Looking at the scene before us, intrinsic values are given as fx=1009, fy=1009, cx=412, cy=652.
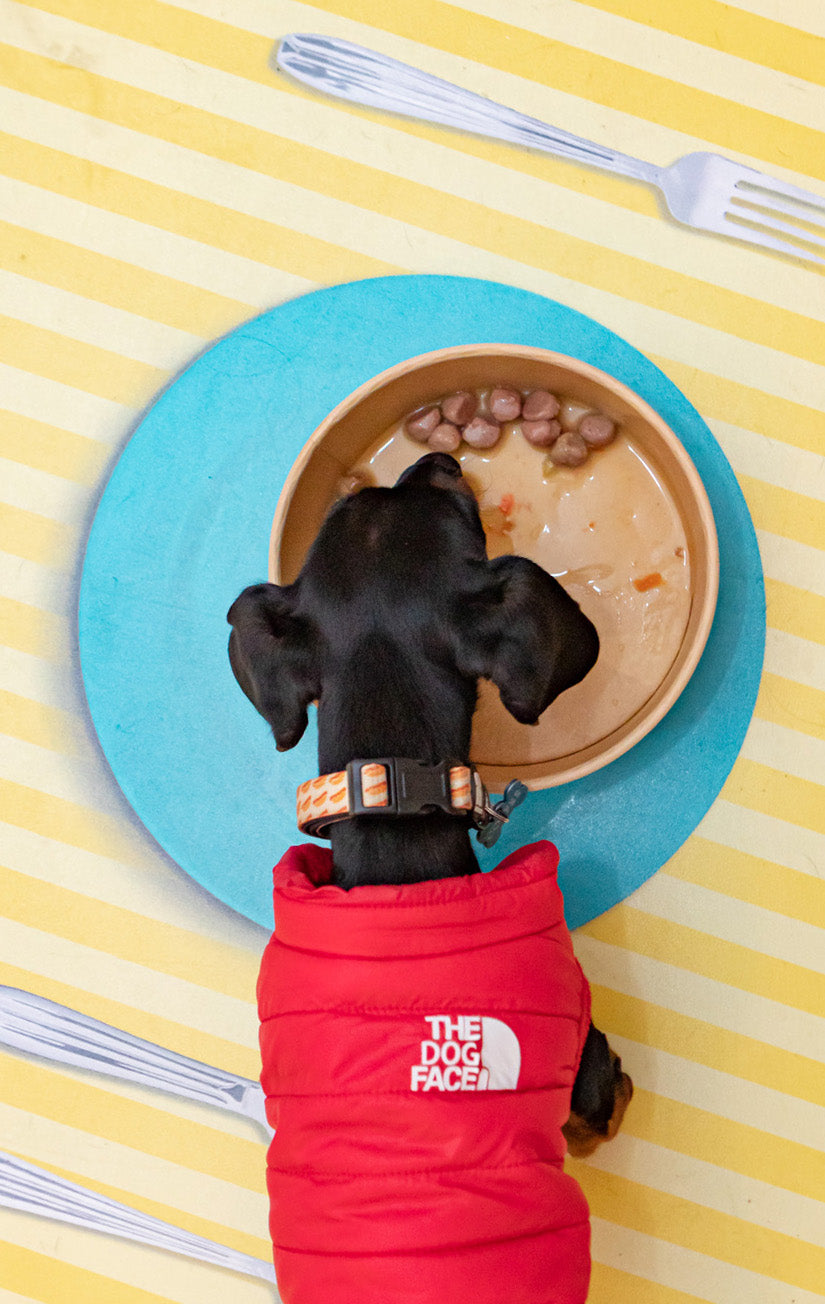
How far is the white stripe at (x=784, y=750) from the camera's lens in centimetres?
191

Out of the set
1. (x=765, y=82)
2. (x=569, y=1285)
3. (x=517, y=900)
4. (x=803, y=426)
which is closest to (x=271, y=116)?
(x=765, y=82)

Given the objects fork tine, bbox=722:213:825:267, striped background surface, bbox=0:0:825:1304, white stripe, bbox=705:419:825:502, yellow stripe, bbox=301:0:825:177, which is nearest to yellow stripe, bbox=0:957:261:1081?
striped background surface, bbox=0:0:825:1304

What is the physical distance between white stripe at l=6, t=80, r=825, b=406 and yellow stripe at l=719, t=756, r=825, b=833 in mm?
725

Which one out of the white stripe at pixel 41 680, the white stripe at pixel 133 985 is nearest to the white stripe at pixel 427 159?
the white stripe at pixel 41 680

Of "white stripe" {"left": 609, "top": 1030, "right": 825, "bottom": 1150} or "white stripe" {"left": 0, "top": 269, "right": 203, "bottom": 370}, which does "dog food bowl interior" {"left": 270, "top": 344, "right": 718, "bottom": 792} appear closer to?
"white stripe" {"left": 0, "top": 269, "right": 203, "bottom": 370}

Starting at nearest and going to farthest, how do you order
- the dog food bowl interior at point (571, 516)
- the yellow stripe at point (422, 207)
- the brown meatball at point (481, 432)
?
the dog food bowl interior at point (571, 516) → the brown meatball at point (481, 432) → the yellow stripe at point (422, 207)

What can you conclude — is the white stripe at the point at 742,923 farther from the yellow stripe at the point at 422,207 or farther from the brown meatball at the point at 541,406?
the yellow stripe at the point at 422,207

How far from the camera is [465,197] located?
6.70 feet

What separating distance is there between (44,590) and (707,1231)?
178 cm

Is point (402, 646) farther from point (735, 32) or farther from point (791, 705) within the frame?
point (735, 32)

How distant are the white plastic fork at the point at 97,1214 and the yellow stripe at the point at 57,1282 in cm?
7

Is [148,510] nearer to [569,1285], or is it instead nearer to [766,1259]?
[569,1285]

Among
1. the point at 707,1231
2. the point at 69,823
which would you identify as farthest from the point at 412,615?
the point at 707,1231

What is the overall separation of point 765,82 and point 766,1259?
2292 mm
